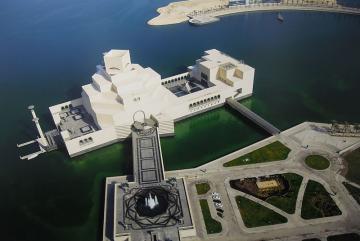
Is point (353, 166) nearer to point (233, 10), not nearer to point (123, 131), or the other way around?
point (123, 131)

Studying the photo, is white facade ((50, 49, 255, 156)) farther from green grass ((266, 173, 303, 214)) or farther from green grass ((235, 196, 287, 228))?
green grass ((266, 173, 303, 214))

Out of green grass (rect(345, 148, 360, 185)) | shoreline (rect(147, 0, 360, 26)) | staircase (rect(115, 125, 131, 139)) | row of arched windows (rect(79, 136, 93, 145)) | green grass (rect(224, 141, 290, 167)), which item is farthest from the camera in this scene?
shoreline (rect(147, 0, 360, 26))

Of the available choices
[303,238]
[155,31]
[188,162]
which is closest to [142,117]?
[188,162]

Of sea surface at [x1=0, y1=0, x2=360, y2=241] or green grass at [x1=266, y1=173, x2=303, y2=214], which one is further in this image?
sea surface at [x1=0, y1=0, x2=360, y2=241]

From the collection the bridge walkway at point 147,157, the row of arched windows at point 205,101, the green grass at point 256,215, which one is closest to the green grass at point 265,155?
the green grass at point 256,215

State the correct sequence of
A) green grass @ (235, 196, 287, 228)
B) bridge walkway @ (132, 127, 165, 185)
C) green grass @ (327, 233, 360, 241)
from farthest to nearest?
1. bridge walkway @ (132, 127, 165, 185)
2. green grass @ (235, 196, 287, 228)
3. green grass @ (327, 233, 360, 241)

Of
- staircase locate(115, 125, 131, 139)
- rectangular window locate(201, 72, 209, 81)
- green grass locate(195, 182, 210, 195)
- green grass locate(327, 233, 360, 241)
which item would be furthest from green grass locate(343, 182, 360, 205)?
staircase locate(115, 125, 131, 139)

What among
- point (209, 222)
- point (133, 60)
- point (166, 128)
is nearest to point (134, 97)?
point (166, 128)
